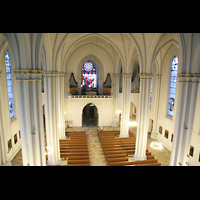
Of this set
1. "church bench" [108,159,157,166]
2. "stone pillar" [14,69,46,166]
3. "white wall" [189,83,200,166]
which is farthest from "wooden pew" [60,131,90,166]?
"white wall" [189,83,200,166]

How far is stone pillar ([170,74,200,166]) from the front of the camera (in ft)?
25.8

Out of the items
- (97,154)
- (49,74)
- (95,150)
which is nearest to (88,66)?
(95,150)

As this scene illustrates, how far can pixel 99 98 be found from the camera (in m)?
19.2

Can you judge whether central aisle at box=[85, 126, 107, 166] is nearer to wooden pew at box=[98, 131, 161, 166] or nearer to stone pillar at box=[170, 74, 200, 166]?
wooden pew at box=[98, 131, 161, 166]

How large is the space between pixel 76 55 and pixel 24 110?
14.3m

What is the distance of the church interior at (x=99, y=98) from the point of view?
6828 millimetres

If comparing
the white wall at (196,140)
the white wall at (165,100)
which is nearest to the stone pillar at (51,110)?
the white wall at (196,140)

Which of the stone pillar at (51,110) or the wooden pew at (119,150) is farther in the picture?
the wooden pew at (119,150)

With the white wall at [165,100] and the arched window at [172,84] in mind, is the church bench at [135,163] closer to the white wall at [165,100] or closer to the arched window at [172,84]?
the white wall at [165,100]

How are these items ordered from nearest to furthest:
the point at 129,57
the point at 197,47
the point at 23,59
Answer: the point at 23,59
the point at 197,47
the point at 129,57

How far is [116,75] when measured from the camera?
20.0m

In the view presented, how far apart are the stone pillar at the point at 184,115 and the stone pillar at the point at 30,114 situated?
661 cm

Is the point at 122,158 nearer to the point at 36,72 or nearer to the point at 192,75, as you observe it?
the point at 192,75

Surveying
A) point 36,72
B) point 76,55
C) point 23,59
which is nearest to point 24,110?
point 36,72
